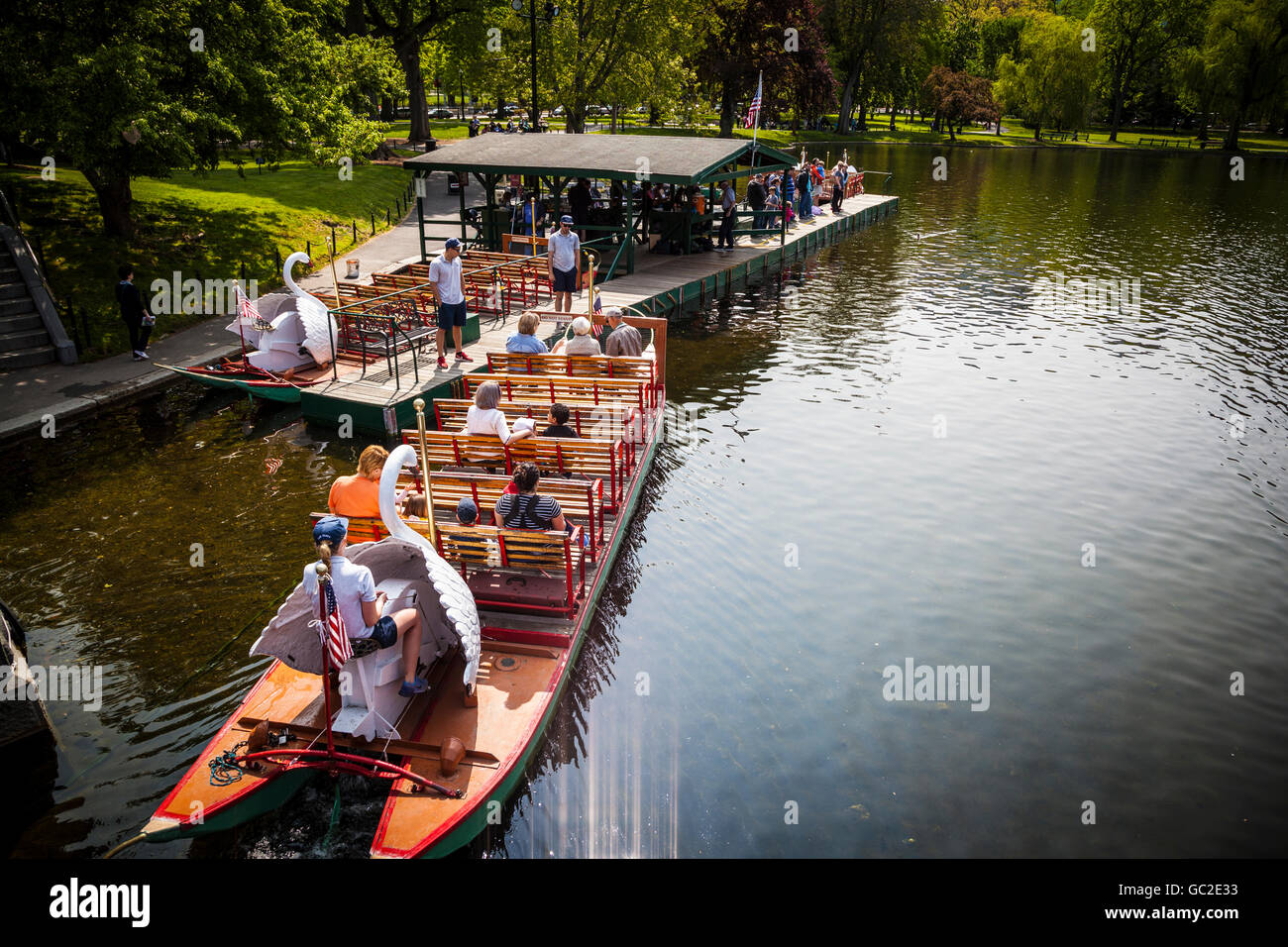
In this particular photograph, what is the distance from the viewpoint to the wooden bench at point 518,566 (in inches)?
354

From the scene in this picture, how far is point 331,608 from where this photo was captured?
6.39 metres

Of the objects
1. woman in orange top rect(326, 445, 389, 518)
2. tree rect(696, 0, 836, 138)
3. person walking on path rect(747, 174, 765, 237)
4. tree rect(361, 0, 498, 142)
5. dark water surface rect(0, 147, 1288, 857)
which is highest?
tree rect(696, 0, 836, 138)

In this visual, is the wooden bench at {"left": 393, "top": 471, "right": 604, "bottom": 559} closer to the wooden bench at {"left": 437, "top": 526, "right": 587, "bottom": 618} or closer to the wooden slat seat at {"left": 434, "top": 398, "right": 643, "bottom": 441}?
the wooden bench at {"left": 437, "top": 526, "right": 587, "bottom": 618}

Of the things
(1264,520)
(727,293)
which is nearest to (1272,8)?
(727,293)

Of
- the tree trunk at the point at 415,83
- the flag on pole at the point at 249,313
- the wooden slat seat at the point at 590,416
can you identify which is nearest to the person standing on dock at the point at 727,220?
the flag on pole at the point at 249,313

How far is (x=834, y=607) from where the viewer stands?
10906mm

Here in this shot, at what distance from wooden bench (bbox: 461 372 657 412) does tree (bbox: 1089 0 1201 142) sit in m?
94.4

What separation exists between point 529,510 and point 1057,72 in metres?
91.1

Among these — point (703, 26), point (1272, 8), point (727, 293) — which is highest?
point (1272, 8)

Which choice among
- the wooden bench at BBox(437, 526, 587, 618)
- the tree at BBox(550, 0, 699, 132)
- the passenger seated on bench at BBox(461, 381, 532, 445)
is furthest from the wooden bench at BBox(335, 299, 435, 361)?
the tree at BBox(550, 0, 699, 132)

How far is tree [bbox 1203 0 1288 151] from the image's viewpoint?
6906 centimetres

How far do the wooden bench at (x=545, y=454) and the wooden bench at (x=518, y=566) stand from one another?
6.26 ft
